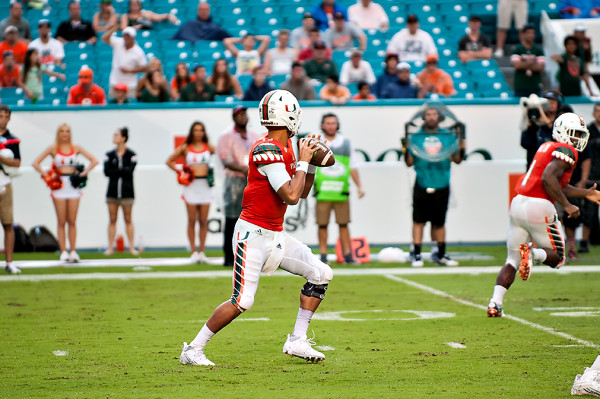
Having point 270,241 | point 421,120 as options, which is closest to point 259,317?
point 270,241

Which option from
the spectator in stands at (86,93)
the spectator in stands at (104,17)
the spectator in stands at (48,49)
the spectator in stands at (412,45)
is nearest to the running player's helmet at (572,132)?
the spectator in stands at (86,93)

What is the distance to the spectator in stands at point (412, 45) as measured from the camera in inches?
776

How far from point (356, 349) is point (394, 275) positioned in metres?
5.76

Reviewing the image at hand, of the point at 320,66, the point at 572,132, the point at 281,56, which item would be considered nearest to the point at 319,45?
the point at 320,66

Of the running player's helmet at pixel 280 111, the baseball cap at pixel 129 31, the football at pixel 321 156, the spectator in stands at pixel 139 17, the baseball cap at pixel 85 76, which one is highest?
the spectator in stands at pixel 139 17

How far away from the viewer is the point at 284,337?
8.40 m

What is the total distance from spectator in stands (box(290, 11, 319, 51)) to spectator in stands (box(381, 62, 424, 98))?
2.74 meters

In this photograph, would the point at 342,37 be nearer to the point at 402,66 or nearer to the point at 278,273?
the point at 402,66

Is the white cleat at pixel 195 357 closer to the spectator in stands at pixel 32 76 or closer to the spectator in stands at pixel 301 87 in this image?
the spectator in stands at pixel 301 87

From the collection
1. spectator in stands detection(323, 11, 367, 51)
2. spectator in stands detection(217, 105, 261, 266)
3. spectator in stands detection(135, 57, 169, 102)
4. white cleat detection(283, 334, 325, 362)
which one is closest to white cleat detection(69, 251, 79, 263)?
spectator in stands detection(217, 105, 261, 266)

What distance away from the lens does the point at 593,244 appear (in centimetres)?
1752

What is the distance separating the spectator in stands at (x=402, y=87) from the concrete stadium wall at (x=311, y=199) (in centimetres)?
46

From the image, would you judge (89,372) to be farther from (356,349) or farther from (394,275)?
(394,275)

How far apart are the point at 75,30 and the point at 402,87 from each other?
7192 mm
